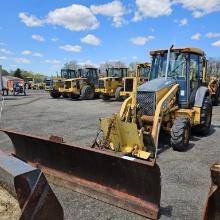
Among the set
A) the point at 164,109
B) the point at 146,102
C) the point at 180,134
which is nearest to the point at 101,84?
the point at 146,102

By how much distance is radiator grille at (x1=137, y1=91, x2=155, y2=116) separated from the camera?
7348 millimetres

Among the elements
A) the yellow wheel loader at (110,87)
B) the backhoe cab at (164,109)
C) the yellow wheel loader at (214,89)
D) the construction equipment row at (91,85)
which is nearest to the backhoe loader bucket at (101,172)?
the backhoe cab at (164,109)

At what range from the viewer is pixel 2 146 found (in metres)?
8.00

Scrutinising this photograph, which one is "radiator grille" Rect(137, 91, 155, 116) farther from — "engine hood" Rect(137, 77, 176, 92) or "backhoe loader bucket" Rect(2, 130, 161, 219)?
"backhoe loader bucket" Rect(2, 130, 161, 219)

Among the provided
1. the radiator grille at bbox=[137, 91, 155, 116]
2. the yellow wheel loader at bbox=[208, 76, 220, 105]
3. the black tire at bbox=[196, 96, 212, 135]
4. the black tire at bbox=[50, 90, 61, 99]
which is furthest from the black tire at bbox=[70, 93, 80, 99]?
the radiator grille at bbox=[137, 91, 155, 116]

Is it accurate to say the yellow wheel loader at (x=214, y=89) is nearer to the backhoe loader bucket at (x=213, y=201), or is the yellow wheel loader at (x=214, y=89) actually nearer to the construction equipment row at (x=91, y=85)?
the construction equipment row at (x=91, y=85)

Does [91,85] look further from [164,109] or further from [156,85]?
[164,109]

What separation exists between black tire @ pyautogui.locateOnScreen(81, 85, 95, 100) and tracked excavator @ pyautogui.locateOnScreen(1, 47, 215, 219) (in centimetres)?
1542

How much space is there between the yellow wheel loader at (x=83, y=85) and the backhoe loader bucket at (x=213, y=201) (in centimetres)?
2133

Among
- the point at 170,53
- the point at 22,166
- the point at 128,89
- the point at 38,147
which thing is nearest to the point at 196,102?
the point at 170,53

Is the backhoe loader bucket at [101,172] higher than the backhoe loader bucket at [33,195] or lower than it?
lower

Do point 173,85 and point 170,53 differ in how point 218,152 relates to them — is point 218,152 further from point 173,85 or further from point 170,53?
point 170,53

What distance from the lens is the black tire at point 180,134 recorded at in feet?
23.6

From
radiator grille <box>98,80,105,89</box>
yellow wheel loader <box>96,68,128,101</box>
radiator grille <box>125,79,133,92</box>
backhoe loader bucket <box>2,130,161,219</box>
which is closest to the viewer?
backhoe loader bucket <box>2,130,161,219</box>
